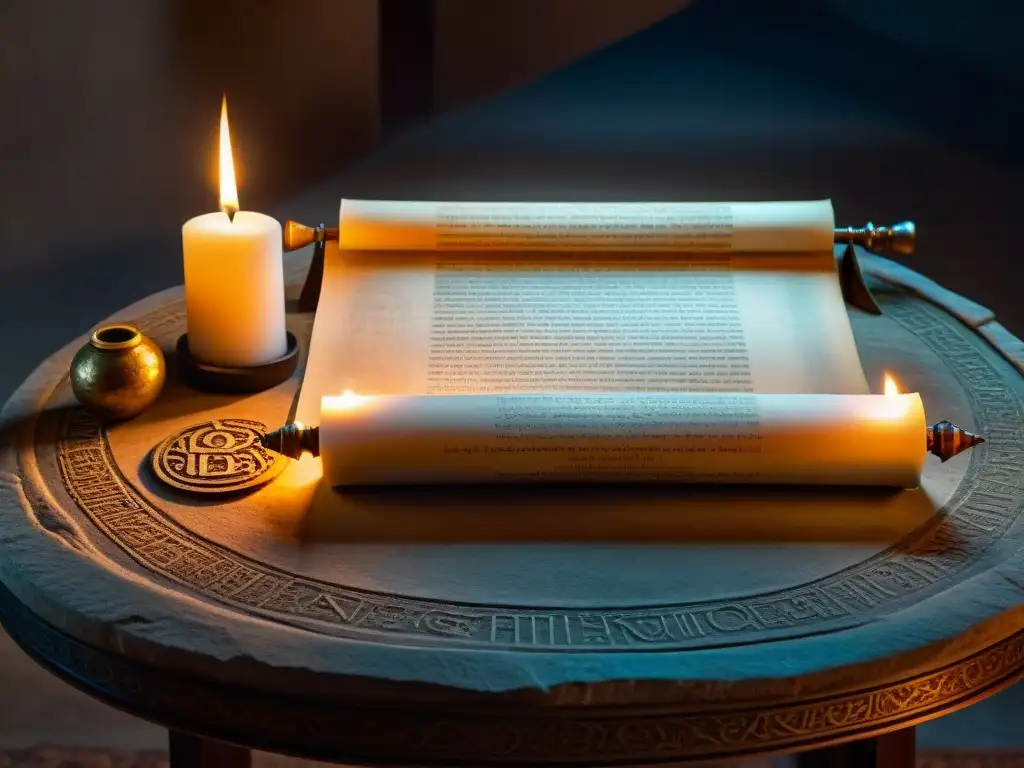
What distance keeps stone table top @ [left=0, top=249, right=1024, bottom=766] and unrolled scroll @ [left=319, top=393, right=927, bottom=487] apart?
0.02m

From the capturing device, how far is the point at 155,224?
2.31 meters

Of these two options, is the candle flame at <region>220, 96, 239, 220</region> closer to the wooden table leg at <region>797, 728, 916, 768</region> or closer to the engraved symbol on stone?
the engraved symbol on stone

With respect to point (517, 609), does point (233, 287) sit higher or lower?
higher

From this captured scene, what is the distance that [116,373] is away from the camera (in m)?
1.01

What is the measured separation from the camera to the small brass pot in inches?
39.7

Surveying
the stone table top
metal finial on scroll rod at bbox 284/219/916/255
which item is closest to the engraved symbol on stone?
the stone table top

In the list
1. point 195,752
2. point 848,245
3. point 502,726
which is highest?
point 848,245

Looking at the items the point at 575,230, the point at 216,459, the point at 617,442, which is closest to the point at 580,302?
the point at 575,230

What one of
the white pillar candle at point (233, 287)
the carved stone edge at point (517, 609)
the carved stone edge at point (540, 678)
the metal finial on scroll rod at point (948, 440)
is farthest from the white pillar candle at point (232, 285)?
the metal finial on scroll rod at point (948, 440)

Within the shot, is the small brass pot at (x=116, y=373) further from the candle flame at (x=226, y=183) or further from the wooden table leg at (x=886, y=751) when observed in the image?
the wooden table leg at (x=886, y=751)

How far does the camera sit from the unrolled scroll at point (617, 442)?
0.92m

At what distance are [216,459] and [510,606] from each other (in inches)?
11.7

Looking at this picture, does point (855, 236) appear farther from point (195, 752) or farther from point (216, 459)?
point (195, 752)

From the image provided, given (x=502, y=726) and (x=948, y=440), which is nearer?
(x=502, y=726)
